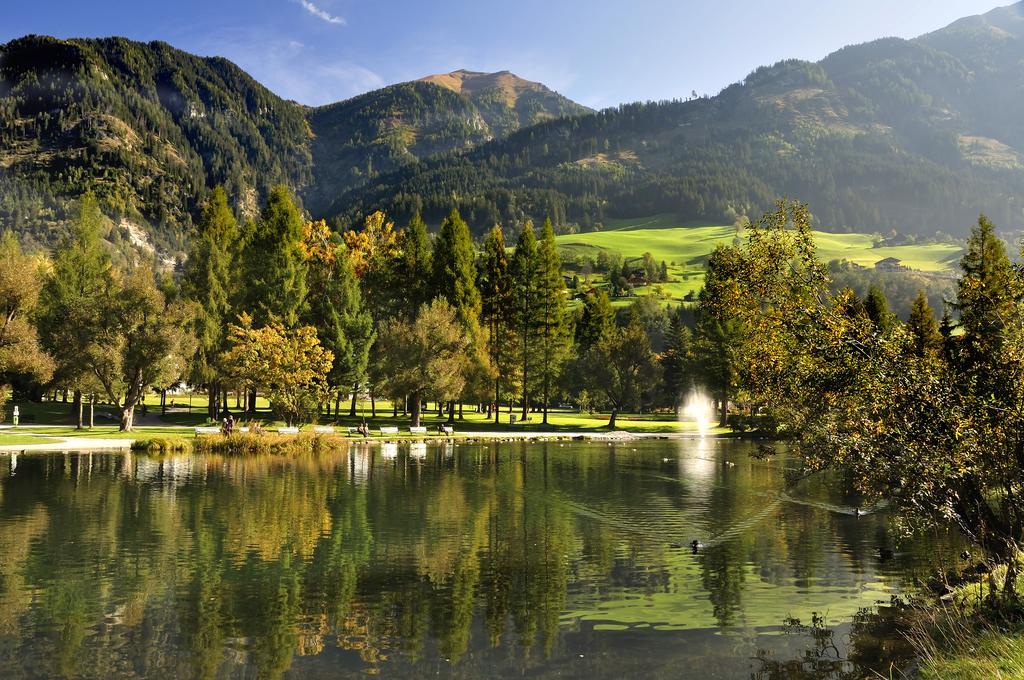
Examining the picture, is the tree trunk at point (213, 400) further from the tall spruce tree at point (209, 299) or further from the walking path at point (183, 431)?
the walking path at point (183, 431)

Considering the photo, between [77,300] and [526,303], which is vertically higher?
[526,303]

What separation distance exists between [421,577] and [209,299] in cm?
5645

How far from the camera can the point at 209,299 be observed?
219 ft

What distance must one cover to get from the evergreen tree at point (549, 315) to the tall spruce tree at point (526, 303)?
0.58m

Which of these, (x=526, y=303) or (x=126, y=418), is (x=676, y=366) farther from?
(x=126, y=418)

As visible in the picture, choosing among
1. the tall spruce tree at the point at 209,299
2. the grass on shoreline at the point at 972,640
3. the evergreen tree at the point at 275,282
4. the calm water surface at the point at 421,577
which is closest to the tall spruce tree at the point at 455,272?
the evergreen tree at the point at 275,282

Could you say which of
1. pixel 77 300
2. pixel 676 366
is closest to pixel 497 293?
pixel 77 300

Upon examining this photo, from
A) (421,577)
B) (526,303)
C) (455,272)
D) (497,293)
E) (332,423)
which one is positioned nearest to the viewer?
(421,577)

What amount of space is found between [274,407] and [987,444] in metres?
56.6

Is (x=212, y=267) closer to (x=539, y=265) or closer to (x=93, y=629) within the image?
(x=539, y=265)

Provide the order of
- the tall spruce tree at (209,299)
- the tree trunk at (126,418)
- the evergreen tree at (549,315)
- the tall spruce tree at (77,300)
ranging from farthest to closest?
the evergreen tree at (549,315) → the tall spruce tree at (209,299) → the tree trunk at (126,418) → the tall spruce tree at (77,300)

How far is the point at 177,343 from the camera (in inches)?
2179


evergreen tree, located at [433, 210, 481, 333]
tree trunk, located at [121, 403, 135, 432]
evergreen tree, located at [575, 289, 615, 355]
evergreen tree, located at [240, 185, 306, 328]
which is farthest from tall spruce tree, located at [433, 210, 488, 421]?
tree trunk, located at [121, 403, 135, 432]

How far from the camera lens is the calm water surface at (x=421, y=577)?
11.9 metres
